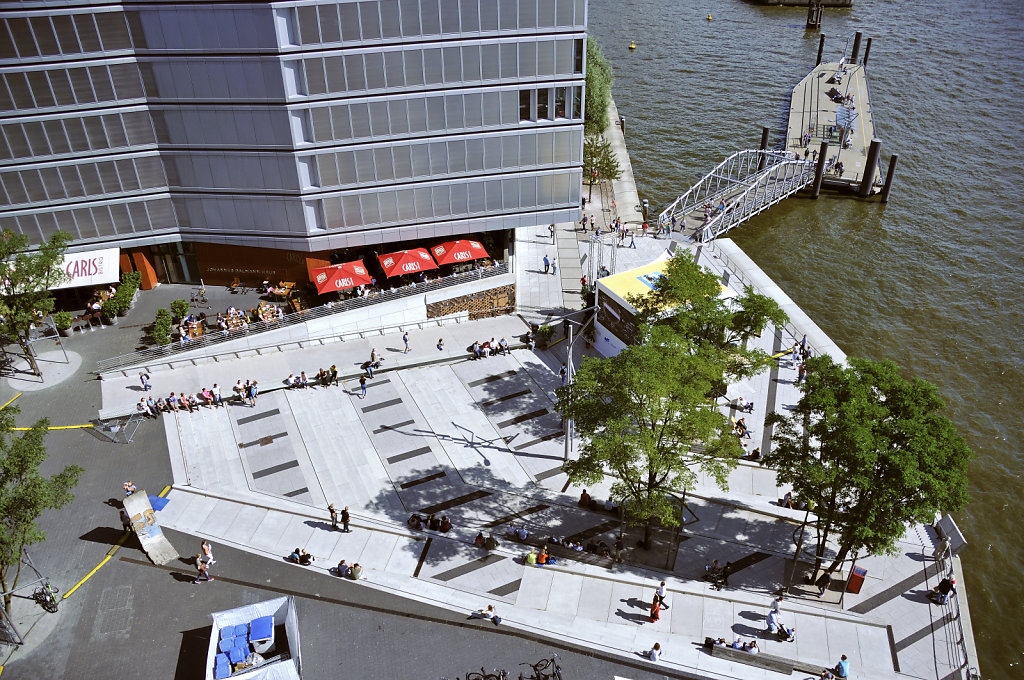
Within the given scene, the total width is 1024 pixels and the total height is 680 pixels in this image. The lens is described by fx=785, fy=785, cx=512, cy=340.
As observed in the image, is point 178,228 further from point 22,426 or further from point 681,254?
point 681,254

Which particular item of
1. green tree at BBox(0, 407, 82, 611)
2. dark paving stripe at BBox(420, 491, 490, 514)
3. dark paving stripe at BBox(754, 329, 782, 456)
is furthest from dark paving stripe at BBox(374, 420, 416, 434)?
dark paving stripe at BBox(754, 329, 782, 456)

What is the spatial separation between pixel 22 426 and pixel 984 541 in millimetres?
56292

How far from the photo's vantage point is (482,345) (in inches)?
2109

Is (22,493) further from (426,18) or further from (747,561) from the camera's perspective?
(426,18)

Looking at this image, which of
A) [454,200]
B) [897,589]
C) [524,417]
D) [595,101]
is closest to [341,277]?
[454,200]

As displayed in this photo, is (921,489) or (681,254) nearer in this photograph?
(921,489)

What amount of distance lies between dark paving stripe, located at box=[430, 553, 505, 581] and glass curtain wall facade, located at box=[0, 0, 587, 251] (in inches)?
1022

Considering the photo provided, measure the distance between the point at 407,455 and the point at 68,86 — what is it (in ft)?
104

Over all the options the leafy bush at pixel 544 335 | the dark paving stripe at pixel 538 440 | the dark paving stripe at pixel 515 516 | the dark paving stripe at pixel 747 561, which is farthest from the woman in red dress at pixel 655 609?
the leafy bush at pixel 544 335

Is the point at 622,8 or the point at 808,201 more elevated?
the point at 622,8

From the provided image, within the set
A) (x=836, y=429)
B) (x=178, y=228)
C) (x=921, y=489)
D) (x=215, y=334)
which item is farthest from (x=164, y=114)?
(x=921, y=489)

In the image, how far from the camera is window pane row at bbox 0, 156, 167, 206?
169 ft

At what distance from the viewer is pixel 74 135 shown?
51062 mm

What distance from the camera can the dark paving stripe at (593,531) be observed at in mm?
40844
